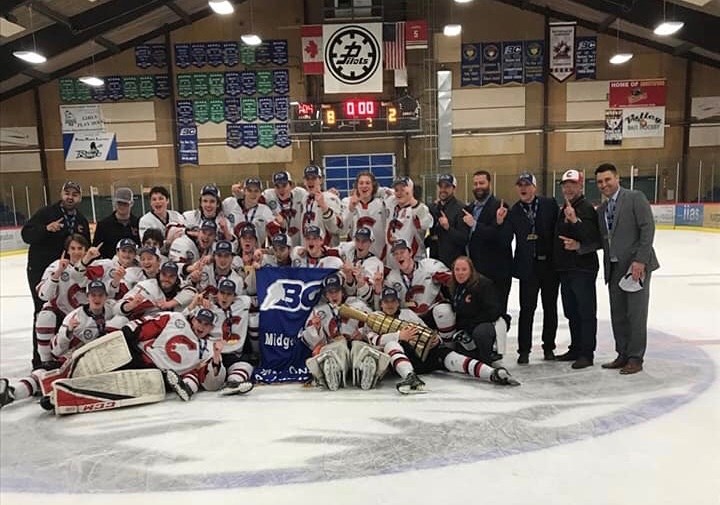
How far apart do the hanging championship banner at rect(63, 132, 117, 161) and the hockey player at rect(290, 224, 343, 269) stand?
1557cm

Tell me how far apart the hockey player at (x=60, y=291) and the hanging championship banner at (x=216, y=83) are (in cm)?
1442

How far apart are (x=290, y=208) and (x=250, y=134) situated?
13.5 meters

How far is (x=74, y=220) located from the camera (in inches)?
179

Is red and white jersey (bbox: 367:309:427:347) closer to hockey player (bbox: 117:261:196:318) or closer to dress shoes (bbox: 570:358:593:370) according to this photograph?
dress shoes (bbox: 570:358:593:370)

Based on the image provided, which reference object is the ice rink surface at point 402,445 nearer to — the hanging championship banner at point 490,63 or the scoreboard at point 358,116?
the scoreboard at point 358,116

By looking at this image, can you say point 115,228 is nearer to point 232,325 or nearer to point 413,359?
point 232,325

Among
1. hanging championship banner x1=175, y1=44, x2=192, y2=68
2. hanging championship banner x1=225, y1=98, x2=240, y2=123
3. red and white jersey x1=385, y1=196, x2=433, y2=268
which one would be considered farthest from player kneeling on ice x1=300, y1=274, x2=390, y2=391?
hanging championship banner x1=175, y1=44, x2=192, y2=68

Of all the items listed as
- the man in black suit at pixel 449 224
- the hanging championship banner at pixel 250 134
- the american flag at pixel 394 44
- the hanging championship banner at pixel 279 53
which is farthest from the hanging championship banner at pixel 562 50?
the man in black suit at pixel 449 224

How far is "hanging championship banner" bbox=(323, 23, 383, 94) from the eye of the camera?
46.1 feet

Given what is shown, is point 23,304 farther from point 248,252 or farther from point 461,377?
point 461,377

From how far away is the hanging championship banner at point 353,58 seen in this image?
14055mm

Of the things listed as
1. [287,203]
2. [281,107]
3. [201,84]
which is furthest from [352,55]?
[287,203]

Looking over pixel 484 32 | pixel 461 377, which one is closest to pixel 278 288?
pixel 461 377

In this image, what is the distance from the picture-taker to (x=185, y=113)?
17.6 m
